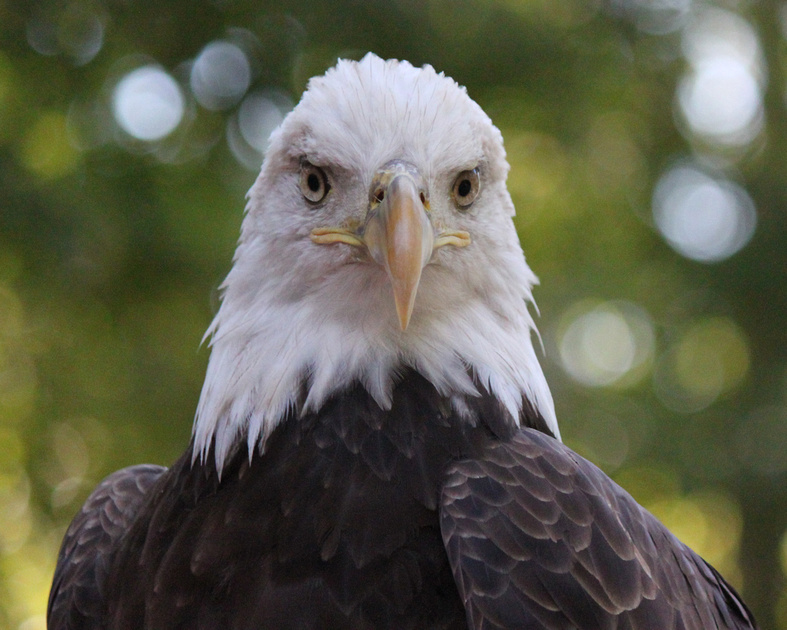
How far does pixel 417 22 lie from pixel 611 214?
3.31 m

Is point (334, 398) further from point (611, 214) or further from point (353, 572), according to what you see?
point (611, 214)

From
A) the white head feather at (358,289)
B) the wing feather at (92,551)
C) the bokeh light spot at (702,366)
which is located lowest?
the wing feather at (92,551)

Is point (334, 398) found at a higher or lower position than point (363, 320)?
lower

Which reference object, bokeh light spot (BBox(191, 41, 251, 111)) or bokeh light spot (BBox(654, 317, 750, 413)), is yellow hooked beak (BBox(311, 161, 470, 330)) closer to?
bokeh light spot (BBox(191, 41, 251, 111))

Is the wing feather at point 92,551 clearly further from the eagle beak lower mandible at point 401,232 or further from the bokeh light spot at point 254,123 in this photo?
the bokeh light spot at point 254,123

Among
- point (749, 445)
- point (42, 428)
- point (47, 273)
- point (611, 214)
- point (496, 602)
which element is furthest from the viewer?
point (611, 214)

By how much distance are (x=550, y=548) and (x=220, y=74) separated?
5.53m

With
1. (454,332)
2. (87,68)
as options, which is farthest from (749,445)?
(87,68)

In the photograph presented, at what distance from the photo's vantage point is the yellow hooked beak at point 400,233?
2.36 m

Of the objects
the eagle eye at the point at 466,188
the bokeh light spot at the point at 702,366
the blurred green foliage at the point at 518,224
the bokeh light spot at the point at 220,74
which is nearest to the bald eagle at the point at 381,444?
the eagle eye at the point at 466,188

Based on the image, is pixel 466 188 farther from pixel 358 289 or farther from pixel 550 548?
pixel 550 548

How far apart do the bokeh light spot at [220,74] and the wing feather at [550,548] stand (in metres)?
5.06

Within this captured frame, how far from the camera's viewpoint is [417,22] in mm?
6906

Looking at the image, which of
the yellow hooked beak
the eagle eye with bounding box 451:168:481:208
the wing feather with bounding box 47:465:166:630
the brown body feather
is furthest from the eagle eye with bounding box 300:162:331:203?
the wing feather with bounding box 47:465:166:630
